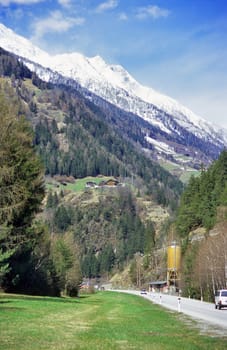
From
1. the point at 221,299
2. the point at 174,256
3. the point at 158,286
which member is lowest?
the point at 221,299

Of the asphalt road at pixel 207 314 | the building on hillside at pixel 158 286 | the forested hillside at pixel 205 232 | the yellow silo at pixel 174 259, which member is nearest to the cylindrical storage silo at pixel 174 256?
the yellow silo at pixel 174 259

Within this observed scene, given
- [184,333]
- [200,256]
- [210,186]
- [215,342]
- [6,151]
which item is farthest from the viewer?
[210,186]

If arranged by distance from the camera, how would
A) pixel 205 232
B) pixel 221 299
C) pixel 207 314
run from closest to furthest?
pixel 207 314 < pixel 221 299 < pixel 205 232

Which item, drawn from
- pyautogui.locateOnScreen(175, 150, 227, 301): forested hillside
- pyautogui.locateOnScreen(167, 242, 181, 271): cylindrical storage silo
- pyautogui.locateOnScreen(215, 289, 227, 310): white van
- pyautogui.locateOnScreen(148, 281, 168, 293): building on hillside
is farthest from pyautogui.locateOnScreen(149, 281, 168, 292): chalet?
pyautogui.locateOnScreen(215, 289, 227, 310): white van

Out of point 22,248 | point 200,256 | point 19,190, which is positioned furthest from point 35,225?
point 200,256

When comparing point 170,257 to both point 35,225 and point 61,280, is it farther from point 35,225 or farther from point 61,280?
point 35,225

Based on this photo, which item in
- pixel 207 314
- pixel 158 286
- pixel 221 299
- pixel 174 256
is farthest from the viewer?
pixel 158 286

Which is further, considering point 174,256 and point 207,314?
point 174,256

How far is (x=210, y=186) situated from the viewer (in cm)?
12731

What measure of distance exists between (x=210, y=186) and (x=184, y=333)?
10704 centimetres

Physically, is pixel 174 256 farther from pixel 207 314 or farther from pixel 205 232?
pixel 207 314

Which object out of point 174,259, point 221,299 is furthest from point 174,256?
point 221,299

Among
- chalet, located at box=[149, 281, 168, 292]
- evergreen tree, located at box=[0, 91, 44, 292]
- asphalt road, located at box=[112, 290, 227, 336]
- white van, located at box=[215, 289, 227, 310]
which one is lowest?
asphalt road, located at box=[112, 290, 227, 336]

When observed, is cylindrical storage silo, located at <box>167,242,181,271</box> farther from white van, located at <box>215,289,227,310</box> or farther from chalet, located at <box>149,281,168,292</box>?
white van, located at <box>215,289,227,310</box>
